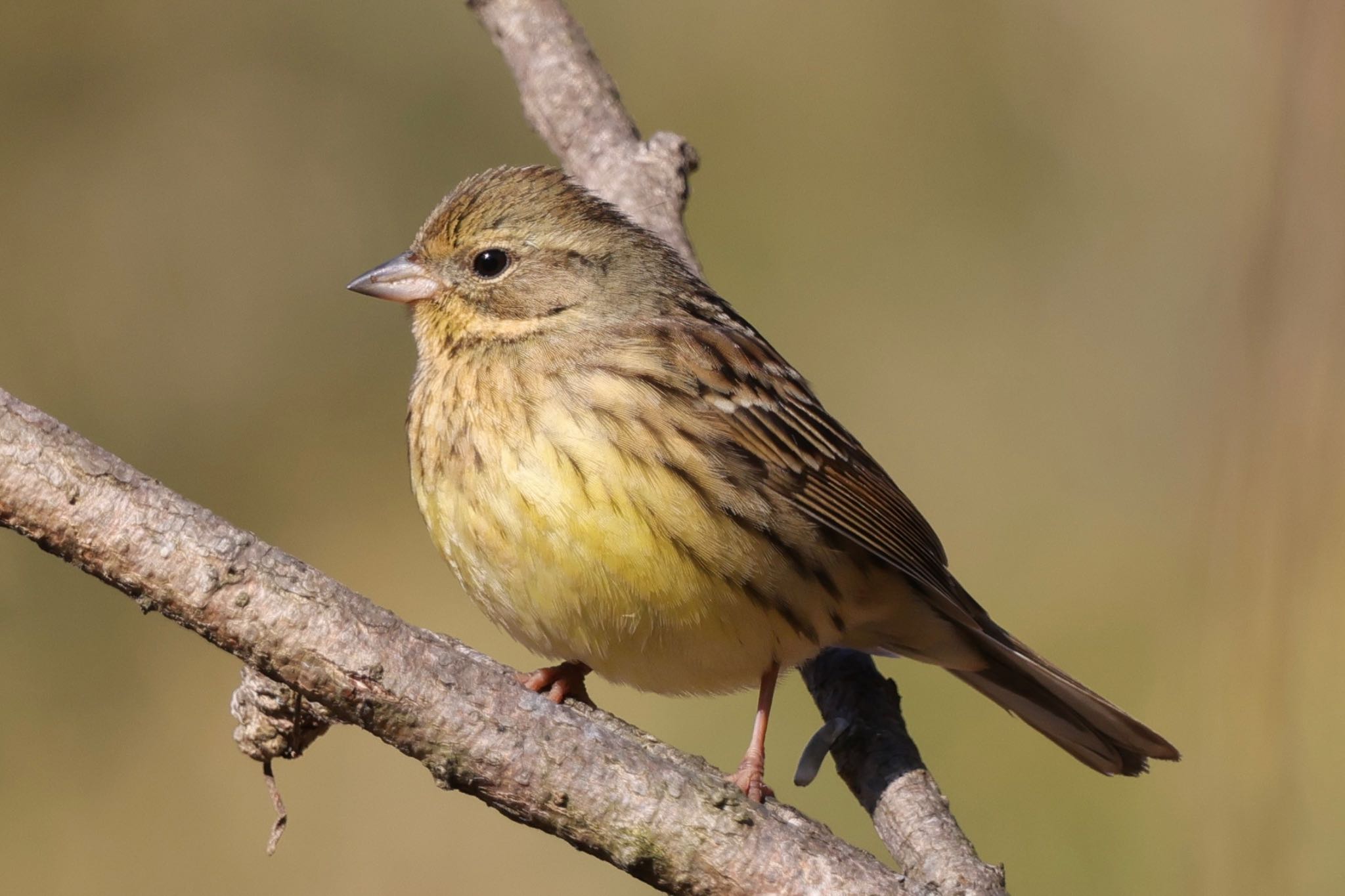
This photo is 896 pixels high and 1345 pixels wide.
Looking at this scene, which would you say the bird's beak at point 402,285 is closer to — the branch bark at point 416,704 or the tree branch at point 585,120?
the tree branch at point 585,120

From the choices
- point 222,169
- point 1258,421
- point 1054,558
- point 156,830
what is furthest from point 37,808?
point 1258,421

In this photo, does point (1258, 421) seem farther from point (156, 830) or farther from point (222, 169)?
point (222, 169)

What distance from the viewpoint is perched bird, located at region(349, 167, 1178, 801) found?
3.66 metres

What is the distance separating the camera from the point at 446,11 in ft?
24.5

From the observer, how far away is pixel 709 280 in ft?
22.8

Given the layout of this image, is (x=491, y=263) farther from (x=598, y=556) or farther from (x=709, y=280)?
(x=709, y=280)

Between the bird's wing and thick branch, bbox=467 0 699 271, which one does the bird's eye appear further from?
thick branch, bbox=467 0 699 271

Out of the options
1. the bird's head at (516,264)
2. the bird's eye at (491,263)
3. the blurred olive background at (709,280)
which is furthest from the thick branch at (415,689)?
the blurred olive background at (709,280)

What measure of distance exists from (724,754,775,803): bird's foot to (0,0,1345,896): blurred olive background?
137cm

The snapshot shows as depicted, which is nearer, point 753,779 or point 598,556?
point 598,556

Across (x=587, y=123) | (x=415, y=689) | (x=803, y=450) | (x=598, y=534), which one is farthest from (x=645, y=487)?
(x=587, y=123)

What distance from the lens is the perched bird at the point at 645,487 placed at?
3662 mm

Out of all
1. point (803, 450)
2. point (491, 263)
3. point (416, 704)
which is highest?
point (491, 263)

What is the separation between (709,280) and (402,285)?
280cm
